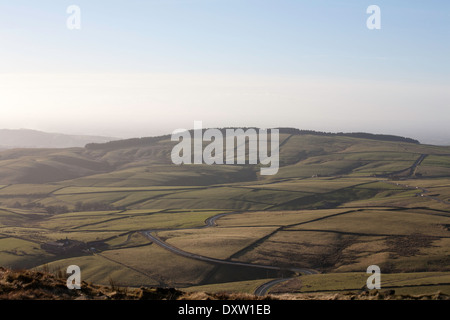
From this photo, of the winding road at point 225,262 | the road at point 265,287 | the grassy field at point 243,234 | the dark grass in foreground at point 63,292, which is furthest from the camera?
the grassy field at point 243,234

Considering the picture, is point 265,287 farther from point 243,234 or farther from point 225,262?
Result: point 243,234

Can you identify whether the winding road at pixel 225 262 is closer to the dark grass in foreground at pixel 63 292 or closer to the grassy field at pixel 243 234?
the grassy field at pixel 243 234

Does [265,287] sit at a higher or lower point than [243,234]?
higher

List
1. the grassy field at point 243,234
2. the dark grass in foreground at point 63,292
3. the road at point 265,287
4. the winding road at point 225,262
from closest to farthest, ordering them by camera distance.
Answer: the dark grass in foreground at point 63,292
the road at point 265,287
the winding road at point 225,262
the grassy field at point 243,234

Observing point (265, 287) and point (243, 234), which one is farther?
point (243, 234)

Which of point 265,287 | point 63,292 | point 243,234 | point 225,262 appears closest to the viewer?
point 63,292

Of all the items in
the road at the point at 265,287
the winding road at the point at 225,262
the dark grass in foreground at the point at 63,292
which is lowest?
the winding road at the point at 225,262

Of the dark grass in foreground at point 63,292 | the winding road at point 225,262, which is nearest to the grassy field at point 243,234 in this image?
the winding road at point 225,262

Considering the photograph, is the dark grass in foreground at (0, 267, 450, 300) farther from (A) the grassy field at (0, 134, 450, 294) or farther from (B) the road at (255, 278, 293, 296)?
(B) the road at (255, 278, 293, 296)

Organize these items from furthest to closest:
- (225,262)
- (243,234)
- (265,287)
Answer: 1. (243,234)
2. (225,262)
3. (265,287)

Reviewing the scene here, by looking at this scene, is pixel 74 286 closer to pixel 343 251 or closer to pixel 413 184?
pixel 343 251

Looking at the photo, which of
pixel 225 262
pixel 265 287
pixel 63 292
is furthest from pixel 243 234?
pixel 63 292
